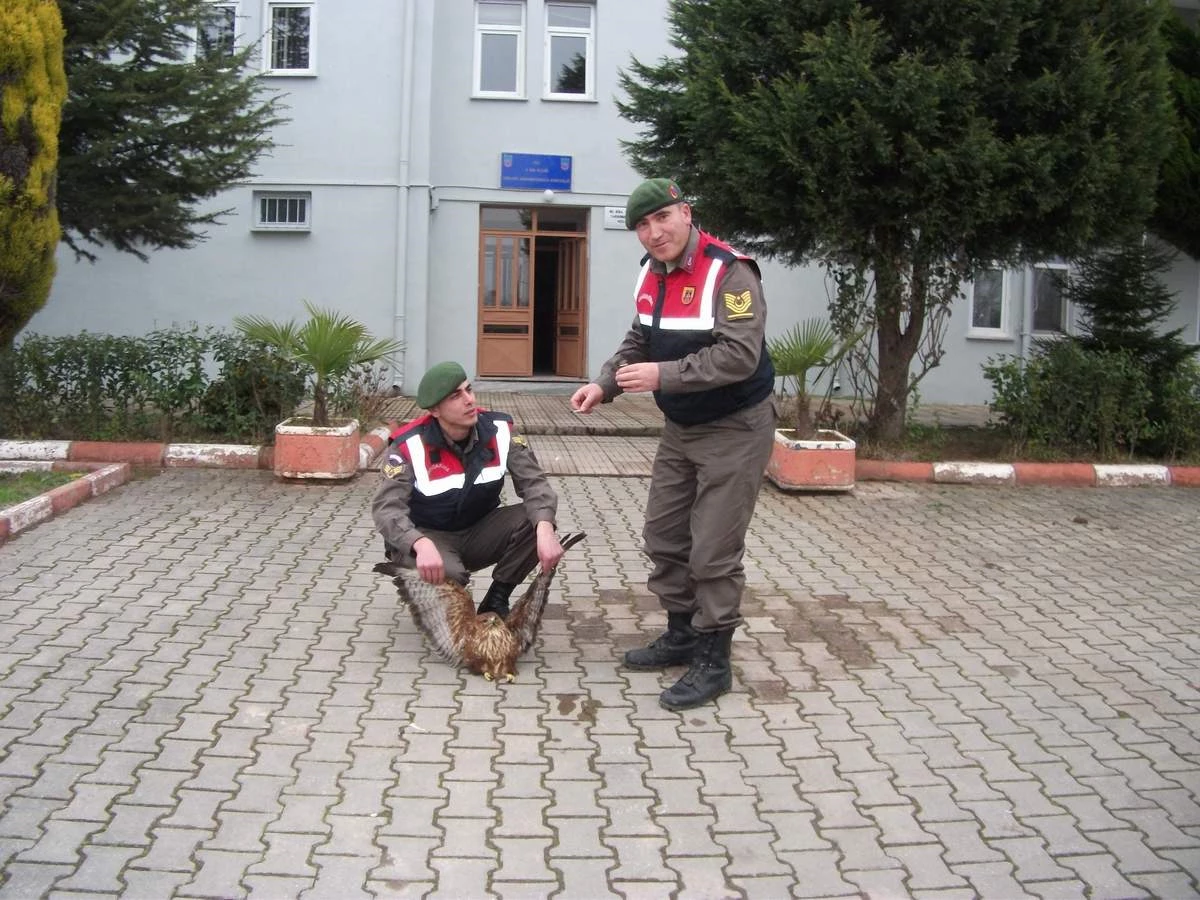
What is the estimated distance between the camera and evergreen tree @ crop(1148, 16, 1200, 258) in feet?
43.4

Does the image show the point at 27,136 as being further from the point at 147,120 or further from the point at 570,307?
the point at 570,307

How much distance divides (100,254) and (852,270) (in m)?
11.1

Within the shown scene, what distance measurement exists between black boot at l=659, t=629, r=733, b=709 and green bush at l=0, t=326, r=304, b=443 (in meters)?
5.76

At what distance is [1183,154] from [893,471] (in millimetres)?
6404

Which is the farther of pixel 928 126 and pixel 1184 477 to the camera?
pixel 1184 477

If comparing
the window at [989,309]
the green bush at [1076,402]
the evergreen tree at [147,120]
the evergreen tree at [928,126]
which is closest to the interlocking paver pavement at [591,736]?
the green bush at [1076,402]

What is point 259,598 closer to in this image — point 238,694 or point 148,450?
point 238,694

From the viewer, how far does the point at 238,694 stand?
4809mm

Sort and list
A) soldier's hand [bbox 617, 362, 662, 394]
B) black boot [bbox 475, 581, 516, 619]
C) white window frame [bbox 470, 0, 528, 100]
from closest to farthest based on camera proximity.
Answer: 1. soldier's hand [bbox 617, 362, 662, 394]
2. black boot [bbox 475, 581, 516, 619]
3. white window frame [bbox 470, 0, 528, 100]

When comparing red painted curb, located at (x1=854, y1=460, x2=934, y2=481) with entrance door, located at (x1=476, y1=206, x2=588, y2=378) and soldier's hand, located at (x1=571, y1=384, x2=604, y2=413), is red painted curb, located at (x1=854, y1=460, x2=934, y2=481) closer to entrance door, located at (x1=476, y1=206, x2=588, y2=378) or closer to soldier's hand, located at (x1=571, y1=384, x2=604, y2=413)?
soldier's hand, located at (x1=571, y1=384, x2=604, y2=413)

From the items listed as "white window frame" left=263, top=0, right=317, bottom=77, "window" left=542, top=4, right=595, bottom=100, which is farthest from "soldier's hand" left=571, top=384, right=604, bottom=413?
"white window frame" left=263, top=0, right=317, bottom=77

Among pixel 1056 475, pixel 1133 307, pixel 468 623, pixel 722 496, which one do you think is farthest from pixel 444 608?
pixel 1133 307

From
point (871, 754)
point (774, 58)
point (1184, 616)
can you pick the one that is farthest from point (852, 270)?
point (871, 754)

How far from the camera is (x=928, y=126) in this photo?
360 inches
